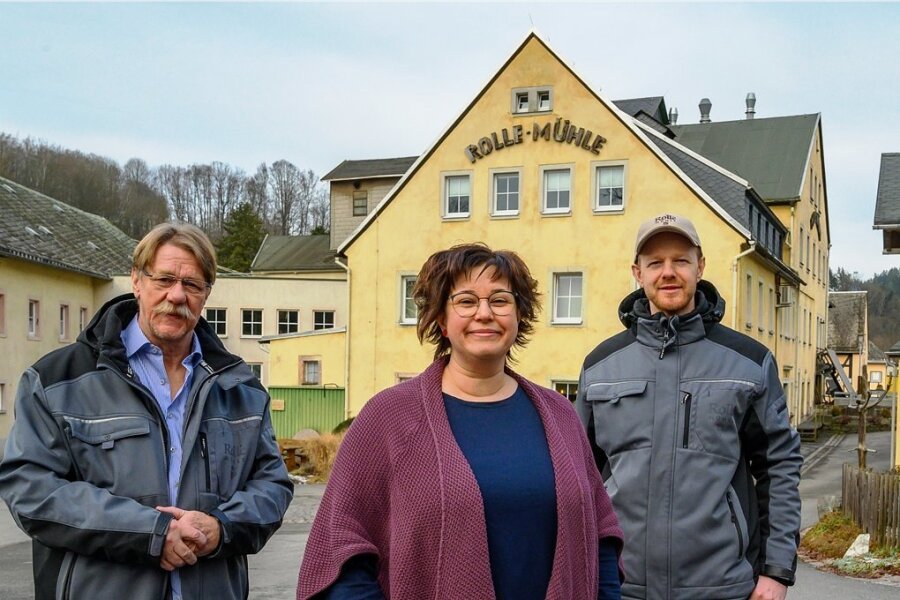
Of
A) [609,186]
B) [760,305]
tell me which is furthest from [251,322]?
A: [760,305]

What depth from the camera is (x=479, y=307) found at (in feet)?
9.15

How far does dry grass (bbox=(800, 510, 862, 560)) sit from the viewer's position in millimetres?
10562

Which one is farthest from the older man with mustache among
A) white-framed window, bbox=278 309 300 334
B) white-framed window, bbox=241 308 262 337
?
white-framed window, bbox=241 308 262 337

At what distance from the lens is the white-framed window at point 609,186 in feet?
78.9

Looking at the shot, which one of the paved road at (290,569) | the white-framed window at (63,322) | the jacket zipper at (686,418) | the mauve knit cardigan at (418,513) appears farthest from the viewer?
the white-framed window at (63,322)

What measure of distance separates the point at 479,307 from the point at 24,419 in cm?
158

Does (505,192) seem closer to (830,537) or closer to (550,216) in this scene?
(550,216)

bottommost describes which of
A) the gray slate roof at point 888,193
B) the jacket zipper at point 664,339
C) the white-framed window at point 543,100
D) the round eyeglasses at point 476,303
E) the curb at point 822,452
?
the curb at point 822,452

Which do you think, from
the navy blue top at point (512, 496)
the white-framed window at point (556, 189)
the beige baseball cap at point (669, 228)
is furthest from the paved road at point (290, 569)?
the white-framed window at point (556, 189)

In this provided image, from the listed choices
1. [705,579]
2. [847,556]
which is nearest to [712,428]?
[705,579]

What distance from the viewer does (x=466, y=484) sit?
8.29ft

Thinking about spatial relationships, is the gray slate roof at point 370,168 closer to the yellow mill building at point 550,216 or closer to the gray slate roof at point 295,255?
the gray slate roof at point 295,255

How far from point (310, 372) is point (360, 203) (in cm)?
1285

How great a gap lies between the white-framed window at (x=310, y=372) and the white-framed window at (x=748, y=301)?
13.7 metres
